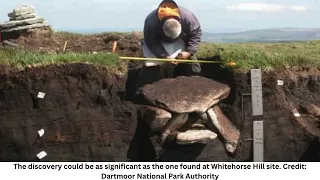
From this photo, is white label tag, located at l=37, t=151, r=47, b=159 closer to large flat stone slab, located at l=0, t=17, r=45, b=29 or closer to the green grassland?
the green grassland

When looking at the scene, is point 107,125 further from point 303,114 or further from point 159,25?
point 303,114

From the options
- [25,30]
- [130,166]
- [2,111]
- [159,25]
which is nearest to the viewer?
[130,166]

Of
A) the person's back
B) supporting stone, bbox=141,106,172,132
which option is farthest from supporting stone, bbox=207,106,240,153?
the person's back

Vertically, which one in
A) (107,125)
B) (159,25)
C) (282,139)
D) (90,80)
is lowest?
(282,139)

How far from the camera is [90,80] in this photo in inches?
249

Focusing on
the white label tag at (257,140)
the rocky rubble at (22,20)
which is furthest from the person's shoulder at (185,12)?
the rocky rubble at (22,20)

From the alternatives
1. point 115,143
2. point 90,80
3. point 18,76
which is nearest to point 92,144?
point 115,143

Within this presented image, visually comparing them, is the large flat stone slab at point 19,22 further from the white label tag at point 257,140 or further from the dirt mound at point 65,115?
the white label tag at point 257,140

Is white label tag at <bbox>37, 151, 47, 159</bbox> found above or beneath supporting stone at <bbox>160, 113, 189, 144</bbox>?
beneath

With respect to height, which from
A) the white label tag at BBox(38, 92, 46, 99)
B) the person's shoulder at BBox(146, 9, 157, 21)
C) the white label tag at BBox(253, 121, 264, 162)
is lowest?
the white label tag at BBox(253, 121, 264, 162)

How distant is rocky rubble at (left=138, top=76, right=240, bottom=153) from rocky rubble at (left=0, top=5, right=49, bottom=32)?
530 centimetres

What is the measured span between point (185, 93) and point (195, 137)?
0.56 metres

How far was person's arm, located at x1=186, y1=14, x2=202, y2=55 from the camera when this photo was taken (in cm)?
667

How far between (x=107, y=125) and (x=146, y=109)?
0.52 metres
